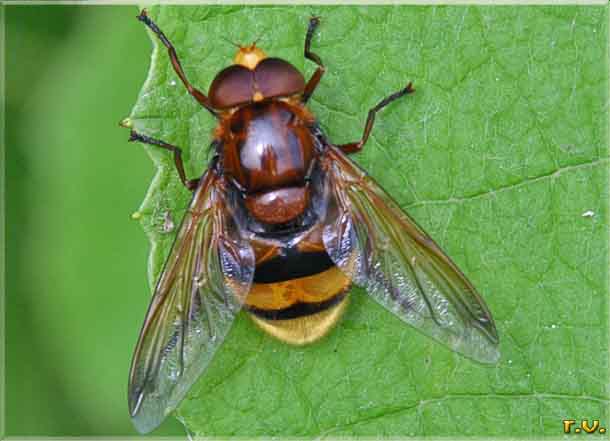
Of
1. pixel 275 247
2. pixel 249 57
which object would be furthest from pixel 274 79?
pixel 275 247

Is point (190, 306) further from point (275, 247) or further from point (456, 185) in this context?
point (456, 185)

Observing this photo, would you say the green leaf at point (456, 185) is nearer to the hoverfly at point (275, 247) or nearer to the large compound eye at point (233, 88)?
the hoverfly at point (275, 247)

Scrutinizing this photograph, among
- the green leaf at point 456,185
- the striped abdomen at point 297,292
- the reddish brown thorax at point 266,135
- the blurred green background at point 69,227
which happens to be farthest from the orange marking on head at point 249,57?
the blurred green background at point 69,227

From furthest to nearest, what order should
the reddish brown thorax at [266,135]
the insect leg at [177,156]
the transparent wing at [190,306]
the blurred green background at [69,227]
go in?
the blurred green background at [69,227]
the insect leg at [177,156]
the transparent wing at [190,306]
the reddish brown thorax at [266,135]

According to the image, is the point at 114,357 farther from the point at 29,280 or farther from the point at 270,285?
the point at 270,285

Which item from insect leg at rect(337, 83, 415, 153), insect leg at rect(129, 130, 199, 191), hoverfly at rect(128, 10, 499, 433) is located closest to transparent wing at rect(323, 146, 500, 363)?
hoverfly at rect(128, 10, 499, 433)

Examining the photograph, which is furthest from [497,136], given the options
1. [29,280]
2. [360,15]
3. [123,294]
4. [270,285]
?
[29,280]
